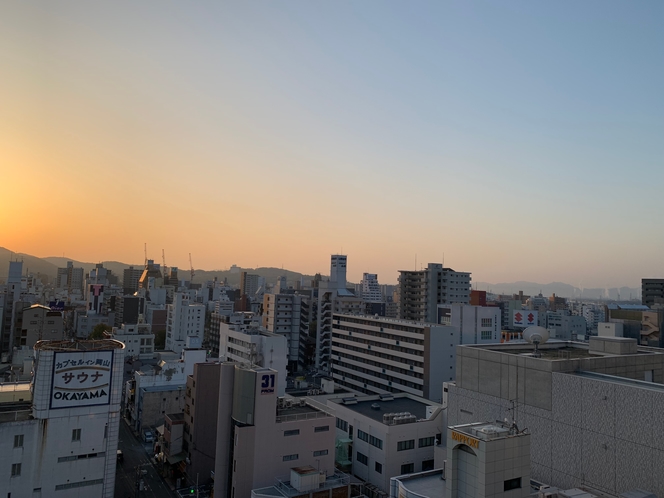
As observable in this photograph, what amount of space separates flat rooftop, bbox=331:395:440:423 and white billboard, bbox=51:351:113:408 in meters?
16.4

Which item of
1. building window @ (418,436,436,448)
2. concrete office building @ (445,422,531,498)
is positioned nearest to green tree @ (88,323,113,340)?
building window @ (418,436,436,448)

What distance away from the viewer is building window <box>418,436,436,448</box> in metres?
29.9

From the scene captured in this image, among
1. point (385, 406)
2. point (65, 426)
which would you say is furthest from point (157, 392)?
point (385, 406)

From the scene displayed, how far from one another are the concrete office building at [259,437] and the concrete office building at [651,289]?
10813 cm

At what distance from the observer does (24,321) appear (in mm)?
65062

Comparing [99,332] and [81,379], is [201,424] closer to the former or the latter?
[81,379]

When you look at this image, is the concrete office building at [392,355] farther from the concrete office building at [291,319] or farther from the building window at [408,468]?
the building window at [408,468]

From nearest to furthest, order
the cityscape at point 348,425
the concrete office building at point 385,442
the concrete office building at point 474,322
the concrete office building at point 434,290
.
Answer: the cityscape at point 348,425 < the concrete office building at point 385,442 < the concrete office building at point 474,322 < the concrete office building at point 434,290

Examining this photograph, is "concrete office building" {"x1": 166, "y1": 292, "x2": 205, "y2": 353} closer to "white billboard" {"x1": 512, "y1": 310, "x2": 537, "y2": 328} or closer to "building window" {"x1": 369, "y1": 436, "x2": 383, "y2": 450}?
"building window" {"x1": 369, "y1": 436, "x2": 383, "y2": 450}

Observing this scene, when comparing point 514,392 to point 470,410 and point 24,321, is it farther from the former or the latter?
point 24,321

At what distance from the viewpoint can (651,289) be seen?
109 m

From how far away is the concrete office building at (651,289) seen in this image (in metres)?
107

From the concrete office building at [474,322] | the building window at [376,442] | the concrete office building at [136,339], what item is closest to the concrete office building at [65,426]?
the building window at [376,442]

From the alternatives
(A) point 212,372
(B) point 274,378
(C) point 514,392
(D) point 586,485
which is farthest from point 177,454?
(D) point 586,485
